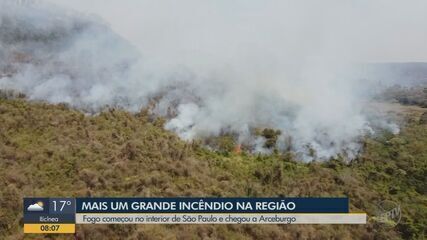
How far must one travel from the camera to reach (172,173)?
24250 millimetres

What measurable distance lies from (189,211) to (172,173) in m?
4.96

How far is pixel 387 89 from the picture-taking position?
2050 inches

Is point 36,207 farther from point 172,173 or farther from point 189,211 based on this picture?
point 172,173

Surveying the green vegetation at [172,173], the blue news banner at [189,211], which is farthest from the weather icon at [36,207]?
the green vegetation at [172,173]

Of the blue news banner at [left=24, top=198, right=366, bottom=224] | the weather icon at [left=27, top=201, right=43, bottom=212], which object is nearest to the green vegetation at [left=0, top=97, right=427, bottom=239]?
the blue news banner at [left=24, top=198, right=366, bottom=224]

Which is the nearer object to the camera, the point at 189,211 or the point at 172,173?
the point at 189,211

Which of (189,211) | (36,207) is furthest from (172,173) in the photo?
(36,207)

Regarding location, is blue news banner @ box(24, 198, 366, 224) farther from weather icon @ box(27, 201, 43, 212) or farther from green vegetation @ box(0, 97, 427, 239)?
green vegetation @ box(0, 97, 427, 239)

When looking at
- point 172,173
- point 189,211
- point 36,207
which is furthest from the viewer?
point 172,173

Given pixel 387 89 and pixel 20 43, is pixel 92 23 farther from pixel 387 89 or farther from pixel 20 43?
pixel 387 89

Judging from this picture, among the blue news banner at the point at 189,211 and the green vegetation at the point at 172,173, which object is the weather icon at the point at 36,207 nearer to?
the blue news banner at the point at 189,211

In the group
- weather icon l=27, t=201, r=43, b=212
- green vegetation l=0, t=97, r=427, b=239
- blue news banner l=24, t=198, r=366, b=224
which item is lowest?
blue news banner l=24, t=198, r=366, b=224

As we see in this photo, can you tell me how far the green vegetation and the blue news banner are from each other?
1.81 feet

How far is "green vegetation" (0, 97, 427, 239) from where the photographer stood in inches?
803
